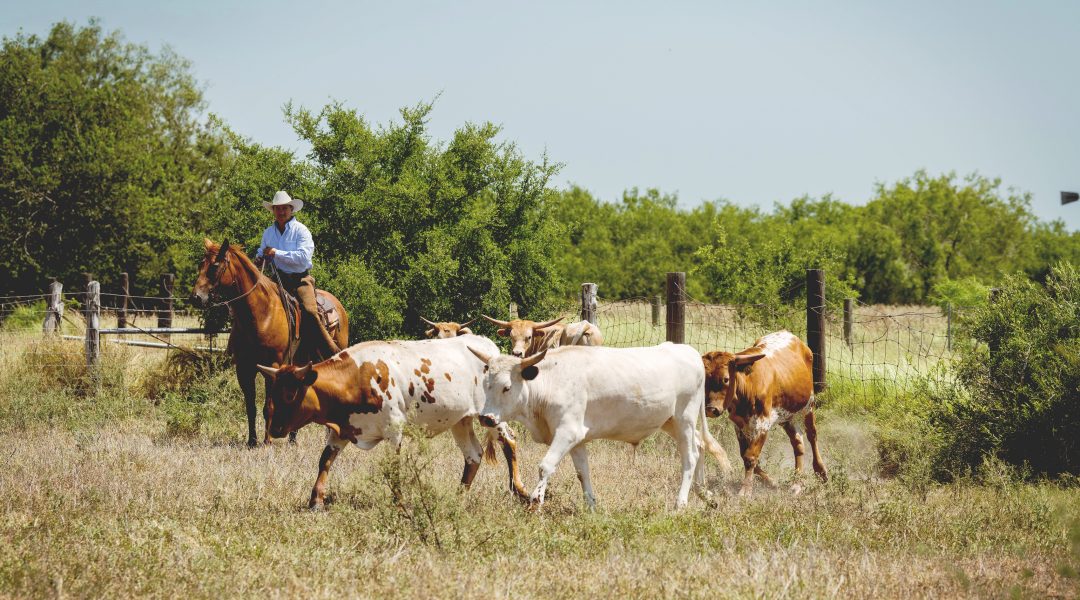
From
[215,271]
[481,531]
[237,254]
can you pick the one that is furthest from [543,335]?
[481,531]

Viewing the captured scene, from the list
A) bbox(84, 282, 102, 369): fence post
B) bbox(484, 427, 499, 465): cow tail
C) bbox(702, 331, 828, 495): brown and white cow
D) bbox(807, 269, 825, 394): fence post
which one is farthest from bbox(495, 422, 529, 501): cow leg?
bbox(84, 282, 102, 369): fence post

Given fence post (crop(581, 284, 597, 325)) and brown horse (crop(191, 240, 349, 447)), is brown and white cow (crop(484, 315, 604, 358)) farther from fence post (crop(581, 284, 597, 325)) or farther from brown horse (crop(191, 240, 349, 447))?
brown horse (crop(191, 240, 349, 447))

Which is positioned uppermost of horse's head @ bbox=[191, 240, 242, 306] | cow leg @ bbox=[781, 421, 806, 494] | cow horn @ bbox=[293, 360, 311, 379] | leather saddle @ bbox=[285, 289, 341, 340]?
horse's head @ bbox=[191, 240, 242, 306]

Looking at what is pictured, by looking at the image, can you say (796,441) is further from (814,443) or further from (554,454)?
(554,454)

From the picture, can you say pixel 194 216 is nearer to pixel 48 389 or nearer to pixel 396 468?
pixel 48 389

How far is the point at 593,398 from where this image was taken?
7875mm

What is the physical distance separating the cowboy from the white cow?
4.29 m

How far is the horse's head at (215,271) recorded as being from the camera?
10930mm

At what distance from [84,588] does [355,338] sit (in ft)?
29.5

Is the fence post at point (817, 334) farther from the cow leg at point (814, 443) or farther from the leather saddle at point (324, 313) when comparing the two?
the leather saddle at point (324, 313)

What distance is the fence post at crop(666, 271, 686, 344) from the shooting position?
12.4 meters

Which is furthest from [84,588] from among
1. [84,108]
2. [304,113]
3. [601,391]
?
[84,108]

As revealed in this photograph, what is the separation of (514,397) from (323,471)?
1.67 meters

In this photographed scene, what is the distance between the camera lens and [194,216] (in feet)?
112
